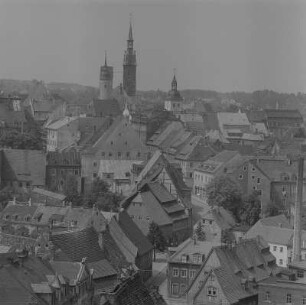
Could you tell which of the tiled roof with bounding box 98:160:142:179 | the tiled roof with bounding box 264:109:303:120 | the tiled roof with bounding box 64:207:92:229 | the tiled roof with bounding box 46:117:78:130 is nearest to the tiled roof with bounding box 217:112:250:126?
the tiled roof with bounding box 264:109:303:120

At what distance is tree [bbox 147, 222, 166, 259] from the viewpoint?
2478 inches

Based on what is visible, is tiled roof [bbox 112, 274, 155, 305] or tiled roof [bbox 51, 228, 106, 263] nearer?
tiled roof [bbox 112, 274, 155, 305]

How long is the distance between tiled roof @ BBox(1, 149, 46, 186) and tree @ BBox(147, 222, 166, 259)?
1640 cm

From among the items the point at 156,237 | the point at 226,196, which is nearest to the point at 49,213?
the point at 156,237

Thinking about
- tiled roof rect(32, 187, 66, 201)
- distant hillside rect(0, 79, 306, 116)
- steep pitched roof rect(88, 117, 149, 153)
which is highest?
distant hillside rect(0, 79, 306, 116)

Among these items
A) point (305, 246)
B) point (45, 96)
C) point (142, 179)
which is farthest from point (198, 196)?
point (45, 96)

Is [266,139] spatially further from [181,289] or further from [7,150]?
[181,289]

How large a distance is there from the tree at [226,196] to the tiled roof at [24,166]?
1444cm

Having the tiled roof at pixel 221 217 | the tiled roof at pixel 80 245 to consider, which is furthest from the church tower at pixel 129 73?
the tiled roof at pixel 80 245

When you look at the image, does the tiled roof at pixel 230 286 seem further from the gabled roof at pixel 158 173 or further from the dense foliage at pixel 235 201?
the dense foliage at pixel 235 201

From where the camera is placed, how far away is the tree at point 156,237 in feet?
206

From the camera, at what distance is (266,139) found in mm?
116562

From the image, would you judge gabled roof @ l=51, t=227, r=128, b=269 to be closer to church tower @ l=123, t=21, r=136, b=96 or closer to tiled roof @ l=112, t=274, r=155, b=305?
tiled roof @ l=112, t=274, r=155, b=305

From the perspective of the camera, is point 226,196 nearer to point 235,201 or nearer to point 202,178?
point 235,201
